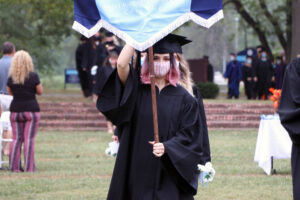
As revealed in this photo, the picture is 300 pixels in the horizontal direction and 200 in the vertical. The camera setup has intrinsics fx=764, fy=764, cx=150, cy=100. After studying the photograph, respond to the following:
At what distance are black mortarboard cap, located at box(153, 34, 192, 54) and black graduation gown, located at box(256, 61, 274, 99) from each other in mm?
23326

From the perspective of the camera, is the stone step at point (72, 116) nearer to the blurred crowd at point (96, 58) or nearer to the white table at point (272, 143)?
the blurred crowd at point (96, 58)

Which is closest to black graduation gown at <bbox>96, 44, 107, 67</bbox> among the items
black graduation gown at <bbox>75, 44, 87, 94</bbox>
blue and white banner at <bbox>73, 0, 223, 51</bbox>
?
black graduation gown at <bbox>75, 44, 87, 94</bbox>


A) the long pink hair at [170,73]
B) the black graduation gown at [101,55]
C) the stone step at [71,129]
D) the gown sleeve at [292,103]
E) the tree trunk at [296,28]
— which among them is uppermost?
the tree trunk at [296,28]

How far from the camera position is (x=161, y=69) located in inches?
249

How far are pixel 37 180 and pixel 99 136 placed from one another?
7.40 metres

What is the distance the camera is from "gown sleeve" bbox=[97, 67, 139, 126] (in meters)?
6.21

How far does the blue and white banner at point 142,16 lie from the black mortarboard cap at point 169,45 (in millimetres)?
245

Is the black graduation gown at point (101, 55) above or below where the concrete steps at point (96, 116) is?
above

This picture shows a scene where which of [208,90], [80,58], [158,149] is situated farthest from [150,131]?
[208,90]

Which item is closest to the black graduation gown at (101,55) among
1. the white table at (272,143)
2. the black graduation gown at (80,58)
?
the black graduation gown at (80,58)

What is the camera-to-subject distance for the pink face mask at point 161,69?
6.32 metres

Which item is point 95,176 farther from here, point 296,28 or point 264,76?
point 264,76

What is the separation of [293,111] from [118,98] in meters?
1.60

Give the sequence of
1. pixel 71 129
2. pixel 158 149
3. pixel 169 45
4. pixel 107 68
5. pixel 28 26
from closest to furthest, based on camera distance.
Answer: pixel 158 149
pixel 169 45
pixel 107 68
pixel 71 129
pixel 28 26
